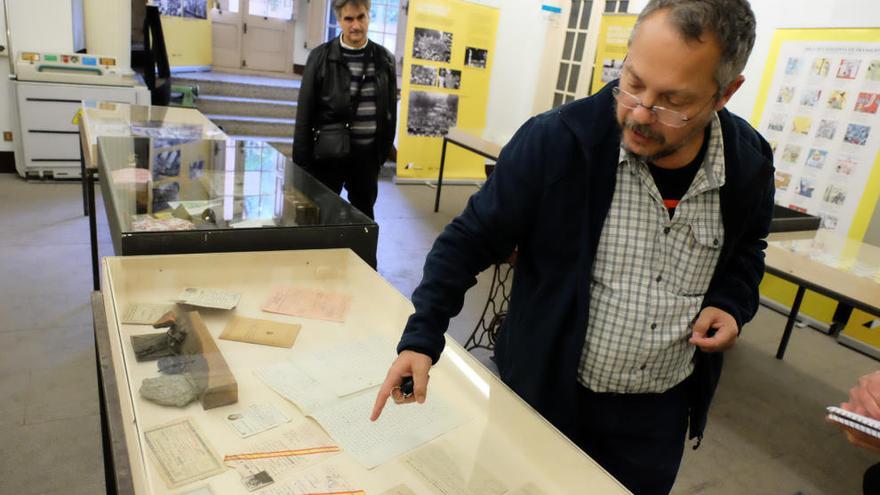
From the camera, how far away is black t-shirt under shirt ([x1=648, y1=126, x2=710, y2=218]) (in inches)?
45.8

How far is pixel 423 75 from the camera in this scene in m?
6.79

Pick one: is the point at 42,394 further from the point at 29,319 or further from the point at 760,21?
the point at 760,21

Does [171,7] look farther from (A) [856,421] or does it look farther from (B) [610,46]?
(A) [856,421]

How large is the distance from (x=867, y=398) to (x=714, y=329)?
0.29m

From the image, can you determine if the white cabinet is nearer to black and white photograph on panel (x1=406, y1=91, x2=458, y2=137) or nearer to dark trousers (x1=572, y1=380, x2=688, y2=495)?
black and white photograph on panel (x1=406, y1=91, x2=458, y2=137)

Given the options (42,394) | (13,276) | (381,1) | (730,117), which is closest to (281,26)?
(381,1)

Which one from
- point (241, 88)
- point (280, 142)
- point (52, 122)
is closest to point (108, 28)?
point (52, 122)

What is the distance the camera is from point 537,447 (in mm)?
1143

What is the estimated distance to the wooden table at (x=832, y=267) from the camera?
2.57 m

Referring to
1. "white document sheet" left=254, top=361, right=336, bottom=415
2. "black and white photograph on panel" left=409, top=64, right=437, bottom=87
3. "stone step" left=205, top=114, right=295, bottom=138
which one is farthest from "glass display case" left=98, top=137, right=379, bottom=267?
"stone step" left=205, top=114, right=295, bottom=138

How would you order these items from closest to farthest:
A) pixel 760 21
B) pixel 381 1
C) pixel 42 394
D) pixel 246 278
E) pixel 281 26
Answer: pixel 246 278 → pixel 42 394 → pixel 760 21 → pixel 381 1 → pixel 281 26

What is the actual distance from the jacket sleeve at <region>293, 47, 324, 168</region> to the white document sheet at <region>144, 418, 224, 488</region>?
2364 millimetres

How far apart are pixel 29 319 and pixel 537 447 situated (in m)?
2.97

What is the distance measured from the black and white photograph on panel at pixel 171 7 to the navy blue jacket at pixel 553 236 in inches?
362
